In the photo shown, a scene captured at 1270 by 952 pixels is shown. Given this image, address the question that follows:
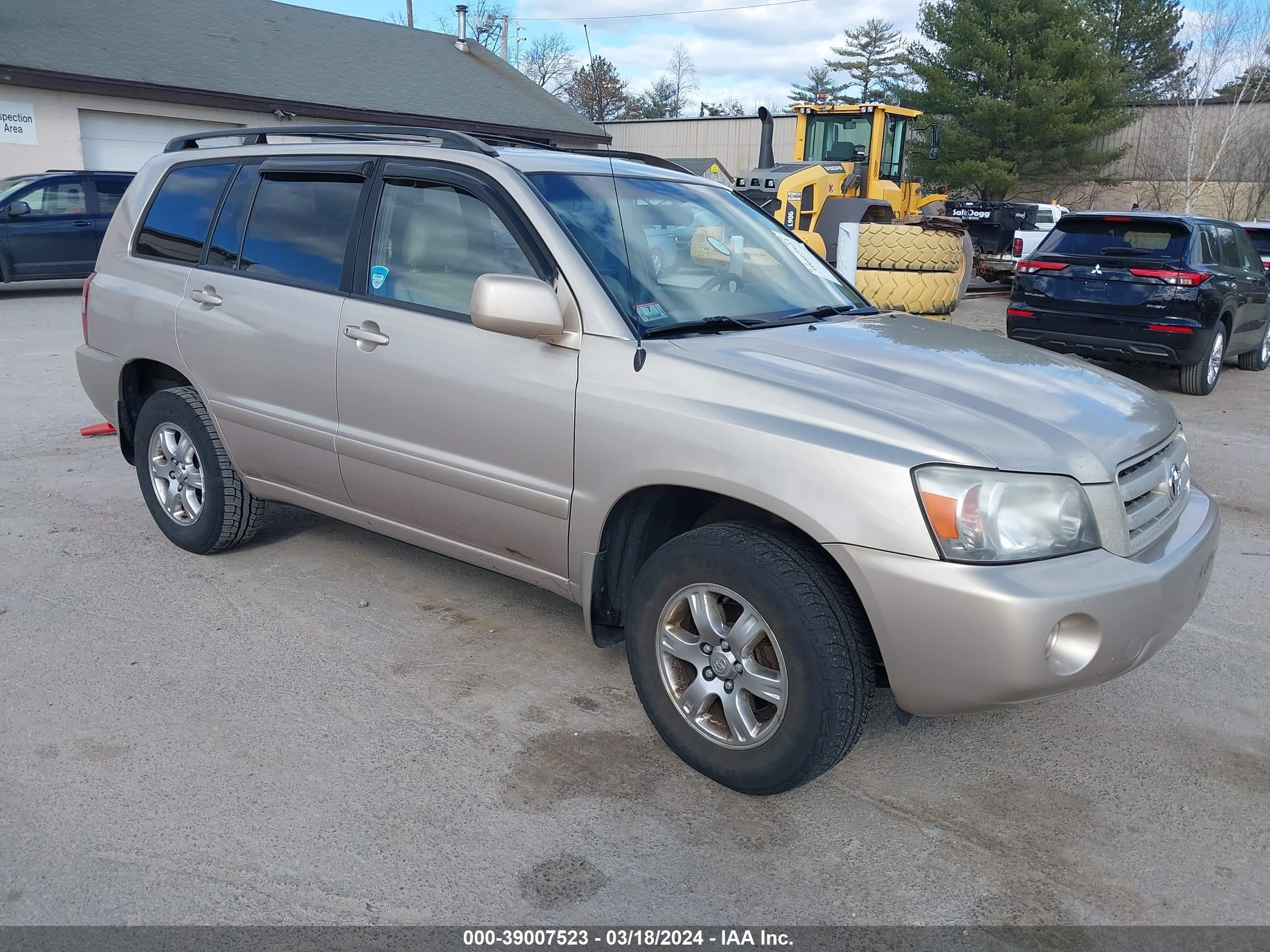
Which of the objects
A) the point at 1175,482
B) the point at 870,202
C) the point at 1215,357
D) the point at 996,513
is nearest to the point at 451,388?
the point at 996,513

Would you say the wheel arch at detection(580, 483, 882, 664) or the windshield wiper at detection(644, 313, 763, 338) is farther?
the windshield wiper at detection(644, 313, 763, 338)

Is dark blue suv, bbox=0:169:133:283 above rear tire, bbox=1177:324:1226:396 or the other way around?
above

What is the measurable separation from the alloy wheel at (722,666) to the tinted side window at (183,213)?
3.01 m

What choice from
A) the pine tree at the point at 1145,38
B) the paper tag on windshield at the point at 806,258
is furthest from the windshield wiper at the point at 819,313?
the pine tree at the point at 1145,38

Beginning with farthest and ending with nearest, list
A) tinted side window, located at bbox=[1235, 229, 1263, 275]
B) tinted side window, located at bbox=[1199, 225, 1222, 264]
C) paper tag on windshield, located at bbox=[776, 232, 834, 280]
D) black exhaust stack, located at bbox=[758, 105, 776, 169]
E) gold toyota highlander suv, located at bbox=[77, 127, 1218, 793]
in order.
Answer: black exhaust stack, located at bbox=[758, 105, 776, 169] < tinted side window, located at bbox=[1235, 229, 1263, 275] < tinted side window, located at bbox=[1199, 225, 1222, 264] < paper tag on windshield, located at bbox=[776, 232, 834, 280] < gold toyota highlander suv, located at bbox=[77, 127, 1218, 793]

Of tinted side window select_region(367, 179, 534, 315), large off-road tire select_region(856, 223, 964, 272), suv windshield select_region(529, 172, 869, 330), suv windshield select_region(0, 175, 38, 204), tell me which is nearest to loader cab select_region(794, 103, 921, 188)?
large off-road tire select_region(856, 223, 964, 272)

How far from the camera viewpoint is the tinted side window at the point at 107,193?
1599cm

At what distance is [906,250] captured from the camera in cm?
855

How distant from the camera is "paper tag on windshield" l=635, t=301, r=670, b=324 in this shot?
3.51m

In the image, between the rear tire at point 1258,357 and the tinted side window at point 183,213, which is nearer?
the tinted side window at point 183,213

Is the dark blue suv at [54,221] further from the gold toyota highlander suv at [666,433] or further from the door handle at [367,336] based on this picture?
the door handle at [367,336]

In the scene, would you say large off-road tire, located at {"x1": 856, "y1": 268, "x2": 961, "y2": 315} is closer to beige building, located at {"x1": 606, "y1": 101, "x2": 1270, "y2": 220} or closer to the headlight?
the headlight

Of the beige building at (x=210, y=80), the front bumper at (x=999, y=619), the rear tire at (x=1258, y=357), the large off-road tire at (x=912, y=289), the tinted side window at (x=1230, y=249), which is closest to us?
the front bumper at (x=999, y=619)

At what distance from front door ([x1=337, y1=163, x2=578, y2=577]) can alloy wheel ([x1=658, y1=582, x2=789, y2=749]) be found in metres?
0.54
